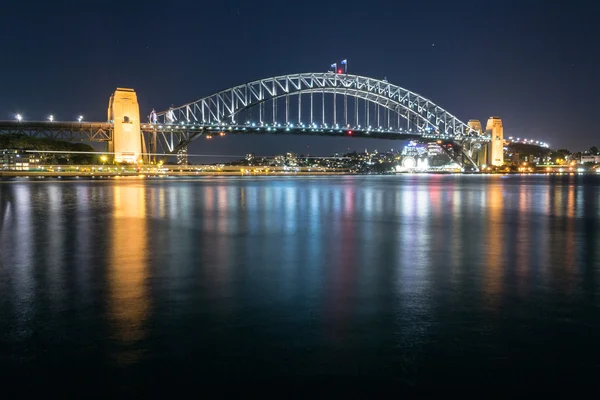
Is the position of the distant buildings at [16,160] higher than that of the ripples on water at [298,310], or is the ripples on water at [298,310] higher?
the distant buildings at [16,160]

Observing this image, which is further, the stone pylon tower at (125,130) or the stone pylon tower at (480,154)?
the stone pylon tower at (480,154)

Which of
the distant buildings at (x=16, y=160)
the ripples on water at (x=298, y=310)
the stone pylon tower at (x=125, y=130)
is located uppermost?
the stone pylon tower at (x=125, y=130)

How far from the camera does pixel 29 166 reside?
2689 inches

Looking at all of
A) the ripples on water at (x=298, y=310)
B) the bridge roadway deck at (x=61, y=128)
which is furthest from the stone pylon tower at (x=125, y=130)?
the ripples on water at (x=298, y=310)

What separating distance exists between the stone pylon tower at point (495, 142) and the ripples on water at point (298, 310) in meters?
100

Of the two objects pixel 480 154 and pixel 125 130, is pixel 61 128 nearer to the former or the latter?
pixel 125 130

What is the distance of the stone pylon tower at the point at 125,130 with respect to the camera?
67.3 meters

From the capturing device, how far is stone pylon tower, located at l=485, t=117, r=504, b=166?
105 metres

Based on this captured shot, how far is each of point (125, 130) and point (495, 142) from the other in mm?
72330

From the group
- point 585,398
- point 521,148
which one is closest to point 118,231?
point 585,398

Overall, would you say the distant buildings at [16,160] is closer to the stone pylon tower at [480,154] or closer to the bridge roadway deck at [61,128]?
the bridge roadway deck at [61,128]

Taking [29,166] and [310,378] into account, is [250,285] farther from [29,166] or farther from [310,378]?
[29,166]

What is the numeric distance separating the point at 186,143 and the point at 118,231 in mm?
60533

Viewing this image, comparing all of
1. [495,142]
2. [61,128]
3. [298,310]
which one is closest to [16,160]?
[61,128]
